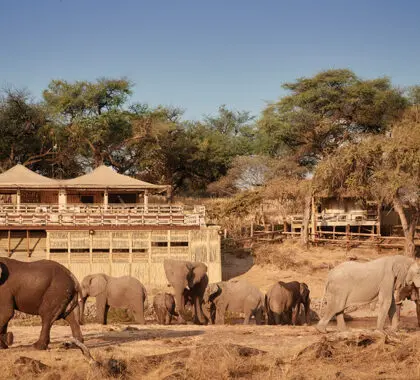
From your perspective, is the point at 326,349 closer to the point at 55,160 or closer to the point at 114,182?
the point at 114,182

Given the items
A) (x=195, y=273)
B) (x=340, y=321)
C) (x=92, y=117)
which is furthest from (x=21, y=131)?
(x=340, y=321)

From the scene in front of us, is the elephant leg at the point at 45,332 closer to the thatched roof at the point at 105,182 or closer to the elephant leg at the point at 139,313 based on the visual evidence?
the elephant leg at the point at 139,313

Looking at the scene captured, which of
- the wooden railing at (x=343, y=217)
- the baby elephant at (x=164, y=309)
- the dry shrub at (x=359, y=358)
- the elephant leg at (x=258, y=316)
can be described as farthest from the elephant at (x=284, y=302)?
the wooden railing at (x=343, y=217)

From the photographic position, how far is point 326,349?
1278 centimetres

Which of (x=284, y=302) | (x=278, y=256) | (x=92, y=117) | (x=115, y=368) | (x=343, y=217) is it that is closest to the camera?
(x=115, y=368)

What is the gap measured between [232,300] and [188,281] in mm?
1904

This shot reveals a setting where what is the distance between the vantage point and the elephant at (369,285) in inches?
658

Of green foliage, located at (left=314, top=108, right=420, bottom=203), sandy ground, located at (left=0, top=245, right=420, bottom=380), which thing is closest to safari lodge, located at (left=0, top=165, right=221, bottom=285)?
green foliage, located at (left=314, top=108, right=420, bottom=203)

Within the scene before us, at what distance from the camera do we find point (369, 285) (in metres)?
16.7

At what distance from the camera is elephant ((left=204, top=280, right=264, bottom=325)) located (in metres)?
23.6

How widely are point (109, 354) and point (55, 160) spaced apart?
46241 millimetres

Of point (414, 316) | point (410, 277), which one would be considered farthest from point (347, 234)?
point (410, 277)

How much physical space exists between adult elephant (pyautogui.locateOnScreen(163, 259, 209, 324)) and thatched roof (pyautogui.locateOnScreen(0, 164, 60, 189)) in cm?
1523

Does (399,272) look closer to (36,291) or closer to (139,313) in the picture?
(36,291)
